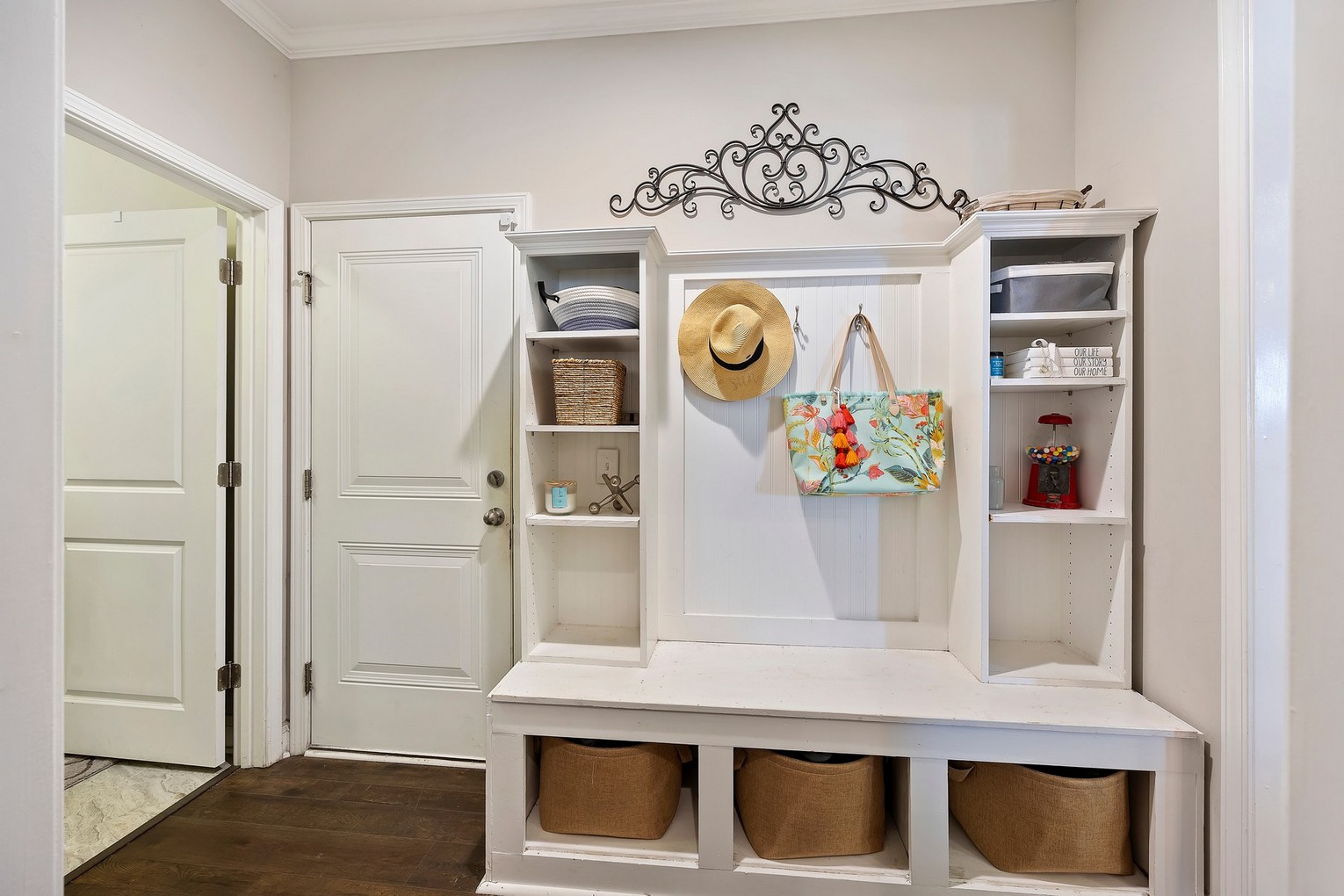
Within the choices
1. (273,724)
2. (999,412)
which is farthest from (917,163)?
(273,724)

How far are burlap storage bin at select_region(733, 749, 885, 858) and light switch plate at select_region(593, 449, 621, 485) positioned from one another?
0.99 meters

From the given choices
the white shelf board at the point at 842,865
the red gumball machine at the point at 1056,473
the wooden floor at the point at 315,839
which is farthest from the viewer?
the red gumball machine at the point at 1056,473

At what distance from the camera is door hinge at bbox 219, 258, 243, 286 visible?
2.17 metres

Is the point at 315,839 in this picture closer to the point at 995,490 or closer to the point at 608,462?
the point at 608,462

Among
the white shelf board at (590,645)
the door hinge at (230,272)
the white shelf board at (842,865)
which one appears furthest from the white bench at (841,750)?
the door hinge at (230,272)

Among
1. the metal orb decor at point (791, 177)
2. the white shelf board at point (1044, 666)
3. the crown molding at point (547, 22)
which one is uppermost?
the crown molding at point (547, 22)

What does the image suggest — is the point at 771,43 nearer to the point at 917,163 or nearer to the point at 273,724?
the point at 917,163

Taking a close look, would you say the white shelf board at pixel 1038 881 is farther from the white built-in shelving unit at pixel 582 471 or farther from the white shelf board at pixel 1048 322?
the white shelf board at pixel 1048 322

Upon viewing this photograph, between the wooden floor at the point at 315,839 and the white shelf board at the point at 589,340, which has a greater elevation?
the white shelf board at the point at 589,340

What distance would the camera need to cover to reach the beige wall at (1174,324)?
1.47 m

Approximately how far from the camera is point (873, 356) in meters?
2.00

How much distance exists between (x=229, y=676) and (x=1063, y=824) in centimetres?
261

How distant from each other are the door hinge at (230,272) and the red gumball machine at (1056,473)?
2.68m

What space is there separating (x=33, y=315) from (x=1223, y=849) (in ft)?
7.87
